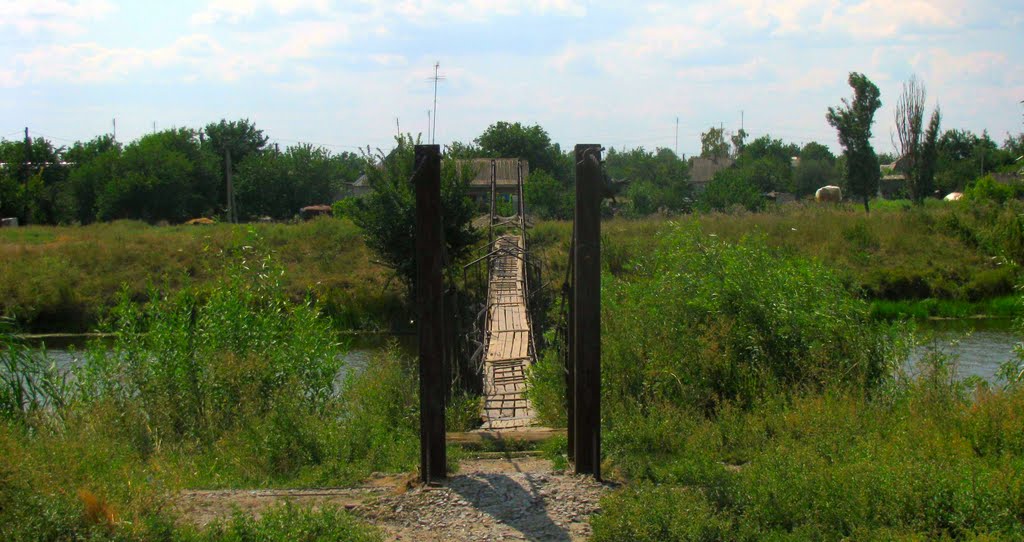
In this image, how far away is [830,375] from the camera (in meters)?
7.30

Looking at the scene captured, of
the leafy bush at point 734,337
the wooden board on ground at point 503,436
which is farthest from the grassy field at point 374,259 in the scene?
the wooden board on ground at point 503,436

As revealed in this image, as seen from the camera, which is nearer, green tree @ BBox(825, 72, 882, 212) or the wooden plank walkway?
the wooden plank walkway

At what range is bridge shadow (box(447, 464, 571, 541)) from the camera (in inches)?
172

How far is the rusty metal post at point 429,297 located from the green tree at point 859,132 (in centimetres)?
3798

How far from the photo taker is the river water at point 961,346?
13934 millimetres

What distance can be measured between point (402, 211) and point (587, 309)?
12736 mm

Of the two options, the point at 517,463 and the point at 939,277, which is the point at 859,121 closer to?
the point at 939,277

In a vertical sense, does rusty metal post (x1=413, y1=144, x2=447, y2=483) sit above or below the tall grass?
Result: above

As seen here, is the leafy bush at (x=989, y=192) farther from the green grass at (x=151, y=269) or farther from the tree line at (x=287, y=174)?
the green grass at (x=151, y=269)

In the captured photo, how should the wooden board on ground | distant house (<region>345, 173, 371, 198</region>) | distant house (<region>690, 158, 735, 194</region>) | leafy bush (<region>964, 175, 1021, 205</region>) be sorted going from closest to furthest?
1. the wooden board on ground
2. distant house (<region>345, 173, 371, 198</region>)
3. leafy bush (<region>964, 175, 1021, 205</region>)
4. distant house (<region>690, 158, 735, 194</region>)

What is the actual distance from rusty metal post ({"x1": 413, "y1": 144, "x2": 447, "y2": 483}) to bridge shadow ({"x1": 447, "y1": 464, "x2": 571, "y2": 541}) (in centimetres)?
23

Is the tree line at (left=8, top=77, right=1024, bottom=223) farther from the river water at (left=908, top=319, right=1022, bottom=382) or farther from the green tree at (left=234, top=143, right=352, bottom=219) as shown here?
the river water at (left=908, top=319, right=1022, bottom=382)

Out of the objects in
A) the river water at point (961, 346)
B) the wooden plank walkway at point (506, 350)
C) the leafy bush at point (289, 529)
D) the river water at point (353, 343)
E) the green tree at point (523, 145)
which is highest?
the green tree at point (523, 145)

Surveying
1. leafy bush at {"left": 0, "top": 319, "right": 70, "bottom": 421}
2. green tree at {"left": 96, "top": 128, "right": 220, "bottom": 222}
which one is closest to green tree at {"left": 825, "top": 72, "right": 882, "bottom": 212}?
green tree at {"left": 96, "top": 128, "right": 220, "bottom": 222}
